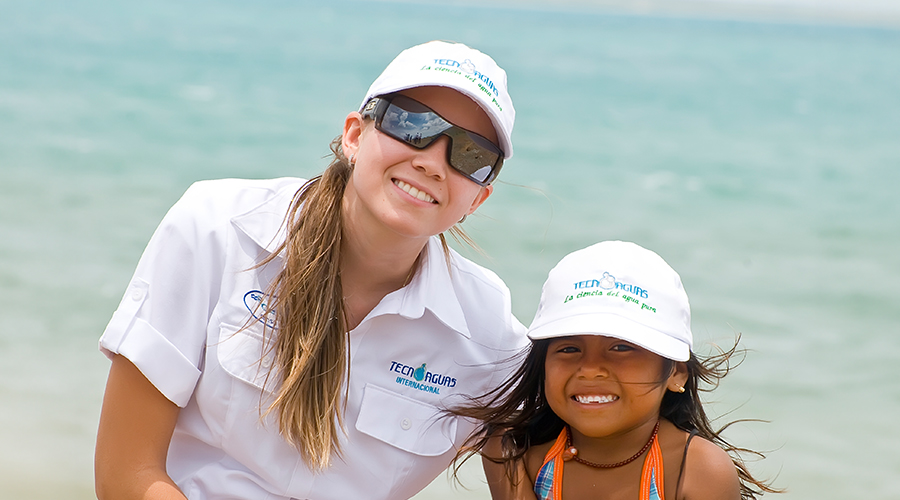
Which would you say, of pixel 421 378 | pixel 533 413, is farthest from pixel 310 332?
pixel 533 413

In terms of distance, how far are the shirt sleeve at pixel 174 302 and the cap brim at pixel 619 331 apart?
772mm

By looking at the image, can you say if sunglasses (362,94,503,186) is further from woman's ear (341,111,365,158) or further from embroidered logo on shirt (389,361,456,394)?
embroidered logo on shirt (389,361,456,394)

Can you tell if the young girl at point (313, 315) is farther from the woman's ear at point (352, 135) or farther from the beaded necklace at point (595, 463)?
the beaded necklace at point (595, 463)

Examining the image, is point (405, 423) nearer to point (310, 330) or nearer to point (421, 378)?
point (421, 378)

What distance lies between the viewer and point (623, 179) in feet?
37.5

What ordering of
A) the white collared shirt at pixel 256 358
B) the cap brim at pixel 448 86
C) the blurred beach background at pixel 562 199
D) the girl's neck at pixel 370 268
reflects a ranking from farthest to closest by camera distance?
1. the blurred beach background at pixel 562 199
2. the girl's neck at pixel 370 268
3. the white collared shirt at pixel 256 358
4. the cap brim at pixel 448 86

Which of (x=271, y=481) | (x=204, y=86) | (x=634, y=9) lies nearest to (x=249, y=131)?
(x=204, y=86)

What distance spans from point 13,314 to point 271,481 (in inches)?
155

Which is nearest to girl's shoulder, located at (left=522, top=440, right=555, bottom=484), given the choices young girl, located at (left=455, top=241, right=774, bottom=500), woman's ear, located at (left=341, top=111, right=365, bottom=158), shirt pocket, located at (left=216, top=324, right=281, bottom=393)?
young girl, located at (left=455, top=241, right=774, bottom=500)

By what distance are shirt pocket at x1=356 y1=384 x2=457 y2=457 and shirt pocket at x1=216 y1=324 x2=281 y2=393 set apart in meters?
0.24

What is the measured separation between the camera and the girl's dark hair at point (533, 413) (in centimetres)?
238

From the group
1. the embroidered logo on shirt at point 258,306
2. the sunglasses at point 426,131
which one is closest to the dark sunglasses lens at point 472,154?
the sunglasses at point 426,131

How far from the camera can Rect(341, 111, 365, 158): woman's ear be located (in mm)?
2242

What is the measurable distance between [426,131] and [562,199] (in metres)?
8.10
